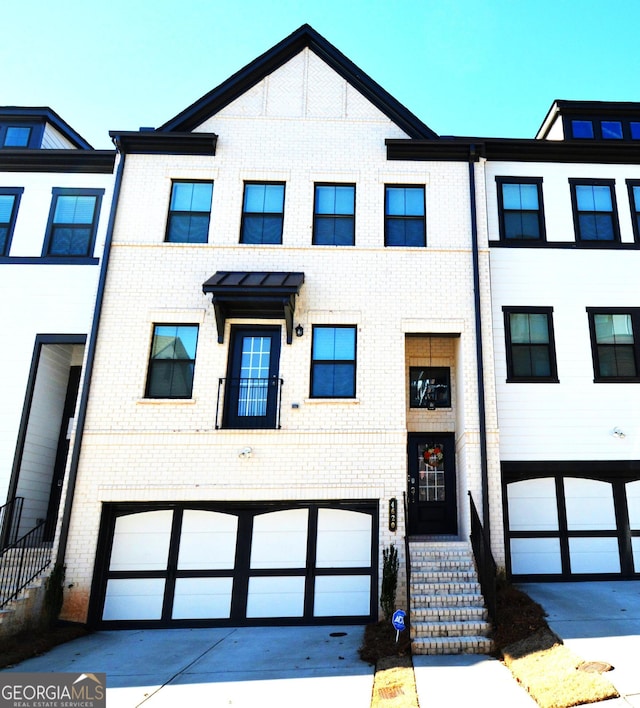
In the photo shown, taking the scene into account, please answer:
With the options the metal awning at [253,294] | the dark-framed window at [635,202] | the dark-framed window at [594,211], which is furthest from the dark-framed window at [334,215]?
the dark-framed window at [635,202]

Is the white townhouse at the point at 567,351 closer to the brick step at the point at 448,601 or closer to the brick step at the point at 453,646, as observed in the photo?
the brick step at the point at 448,601

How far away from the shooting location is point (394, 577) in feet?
30.0

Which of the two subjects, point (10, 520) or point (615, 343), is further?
point (615, 343)

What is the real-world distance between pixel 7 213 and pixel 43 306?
2.72 metres

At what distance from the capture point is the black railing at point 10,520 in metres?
10.2

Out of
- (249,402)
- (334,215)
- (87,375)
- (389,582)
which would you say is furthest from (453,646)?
(334,215)

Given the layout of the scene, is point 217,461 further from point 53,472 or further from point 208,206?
point 208,206

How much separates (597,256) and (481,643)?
349 inches

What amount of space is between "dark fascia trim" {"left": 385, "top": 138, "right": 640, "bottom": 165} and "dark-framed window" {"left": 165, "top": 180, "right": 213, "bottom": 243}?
4373 millimetres

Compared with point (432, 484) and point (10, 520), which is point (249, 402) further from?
point (10, 520)

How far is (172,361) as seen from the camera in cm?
1094

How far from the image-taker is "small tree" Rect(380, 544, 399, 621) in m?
8.92

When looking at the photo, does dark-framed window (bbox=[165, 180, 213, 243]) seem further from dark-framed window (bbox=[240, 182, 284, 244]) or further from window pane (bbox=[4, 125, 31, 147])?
window pane (bbox=[4, 125, 31, 147])

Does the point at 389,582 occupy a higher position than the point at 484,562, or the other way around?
the point at 484,562
